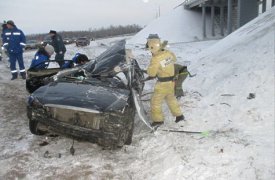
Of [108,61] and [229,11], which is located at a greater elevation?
[229,11]

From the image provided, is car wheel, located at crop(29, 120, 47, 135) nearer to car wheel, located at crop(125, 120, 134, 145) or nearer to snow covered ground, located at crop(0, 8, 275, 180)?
snow covered ground, located at crop(0, 8, 275, 180)

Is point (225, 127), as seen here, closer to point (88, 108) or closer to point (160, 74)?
point (160, 74)

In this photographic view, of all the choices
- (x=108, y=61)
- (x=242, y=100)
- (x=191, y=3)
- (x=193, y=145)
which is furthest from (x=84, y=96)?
(x=191, y=3)

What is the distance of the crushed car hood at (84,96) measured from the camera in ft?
16.6

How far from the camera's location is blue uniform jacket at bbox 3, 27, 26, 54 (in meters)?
11.3

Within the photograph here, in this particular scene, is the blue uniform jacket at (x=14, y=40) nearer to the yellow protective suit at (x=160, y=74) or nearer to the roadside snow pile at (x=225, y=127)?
the roadside snow pile at (x=225, y=127)

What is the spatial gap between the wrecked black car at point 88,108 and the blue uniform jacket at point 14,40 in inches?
230

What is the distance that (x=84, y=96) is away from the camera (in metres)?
5.30

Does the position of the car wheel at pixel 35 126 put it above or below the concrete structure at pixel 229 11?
below

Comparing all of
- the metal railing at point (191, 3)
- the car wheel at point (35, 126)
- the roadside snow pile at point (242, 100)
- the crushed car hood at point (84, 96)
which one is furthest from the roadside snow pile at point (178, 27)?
the car wheel at point (35, 126)

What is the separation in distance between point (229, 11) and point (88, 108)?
2286cm

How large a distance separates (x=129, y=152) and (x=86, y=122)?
838 mm

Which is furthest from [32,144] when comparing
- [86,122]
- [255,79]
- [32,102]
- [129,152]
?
[255,79]

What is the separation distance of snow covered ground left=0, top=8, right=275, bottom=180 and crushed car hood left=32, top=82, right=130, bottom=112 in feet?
2.58
